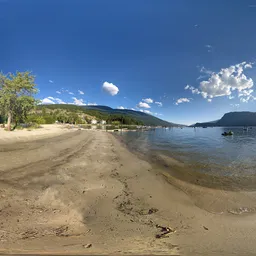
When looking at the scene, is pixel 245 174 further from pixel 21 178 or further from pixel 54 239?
pixel 21 178

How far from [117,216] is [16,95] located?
4211 cm

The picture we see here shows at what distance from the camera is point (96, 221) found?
4566mm

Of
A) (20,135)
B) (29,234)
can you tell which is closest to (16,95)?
(20,135)

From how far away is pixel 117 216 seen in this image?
4.95 meters

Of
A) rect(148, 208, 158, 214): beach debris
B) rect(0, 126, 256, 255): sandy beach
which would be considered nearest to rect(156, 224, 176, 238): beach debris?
rect(0, 126, 256, 255): sandy beach

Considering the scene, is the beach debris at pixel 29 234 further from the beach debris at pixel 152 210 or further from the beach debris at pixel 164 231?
the beach debris at pixel 152 210

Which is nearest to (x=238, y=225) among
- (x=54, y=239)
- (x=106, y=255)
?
(x=106, y=255)

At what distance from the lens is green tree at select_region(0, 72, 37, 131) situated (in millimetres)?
33562

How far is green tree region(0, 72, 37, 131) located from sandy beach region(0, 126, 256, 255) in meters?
33.2

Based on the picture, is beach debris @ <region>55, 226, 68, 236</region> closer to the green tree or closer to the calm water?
the calm water

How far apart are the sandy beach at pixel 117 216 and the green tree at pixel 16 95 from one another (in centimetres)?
3318

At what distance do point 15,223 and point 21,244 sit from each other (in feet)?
4.05

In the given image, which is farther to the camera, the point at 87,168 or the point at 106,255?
the point at 87,168

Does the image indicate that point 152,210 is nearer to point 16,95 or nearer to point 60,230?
point 60,230
